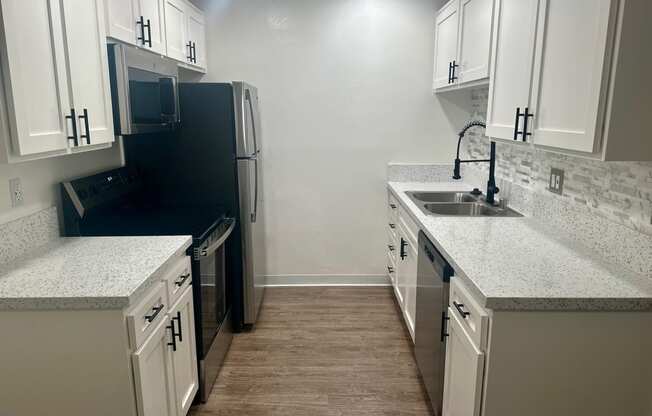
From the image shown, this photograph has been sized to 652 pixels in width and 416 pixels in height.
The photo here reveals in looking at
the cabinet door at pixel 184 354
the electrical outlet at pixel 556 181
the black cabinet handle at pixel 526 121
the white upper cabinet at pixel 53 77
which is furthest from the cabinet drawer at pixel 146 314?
the electrical outlet at pixel 556 181

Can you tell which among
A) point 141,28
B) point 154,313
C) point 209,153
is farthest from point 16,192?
point 209,153

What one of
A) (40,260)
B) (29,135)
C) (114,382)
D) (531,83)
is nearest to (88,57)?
(29,135)

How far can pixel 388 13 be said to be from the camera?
141 inches

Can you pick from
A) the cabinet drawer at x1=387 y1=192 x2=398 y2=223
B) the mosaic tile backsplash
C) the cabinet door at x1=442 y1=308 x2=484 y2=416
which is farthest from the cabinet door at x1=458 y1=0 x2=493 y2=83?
the cabinet door at x1=442 y1=308 x2=484 y2=416

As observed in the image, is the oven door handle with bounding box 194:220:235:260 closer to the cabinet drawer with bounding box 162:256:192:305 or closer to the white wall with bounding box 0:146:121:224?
the cabinet drawer with bounding box 162:256:192:305

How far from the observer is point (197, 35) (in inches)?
133

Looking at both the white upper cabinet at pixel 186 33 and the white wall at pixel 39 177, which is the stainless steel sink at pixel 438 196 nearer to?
the white upper cabinet at pixel 186 33

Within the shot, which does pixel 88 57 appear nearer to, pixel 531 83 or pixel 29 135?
pixel 29 135

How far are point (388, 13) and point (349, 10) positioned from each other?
31cm

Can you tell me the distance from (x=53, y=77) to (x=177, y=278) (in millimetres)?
920

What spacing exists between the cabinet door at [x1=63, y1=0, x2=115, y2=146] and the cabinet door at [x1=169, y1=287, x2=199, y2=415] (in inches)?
31.7

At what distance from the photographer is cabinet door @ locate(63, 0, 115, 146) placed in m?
1.77

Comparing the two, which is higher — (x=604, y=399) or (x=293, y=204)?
(x=293, y=204)

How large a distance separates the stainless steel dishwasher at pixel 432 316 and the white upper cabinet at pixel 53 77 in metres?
1.57
